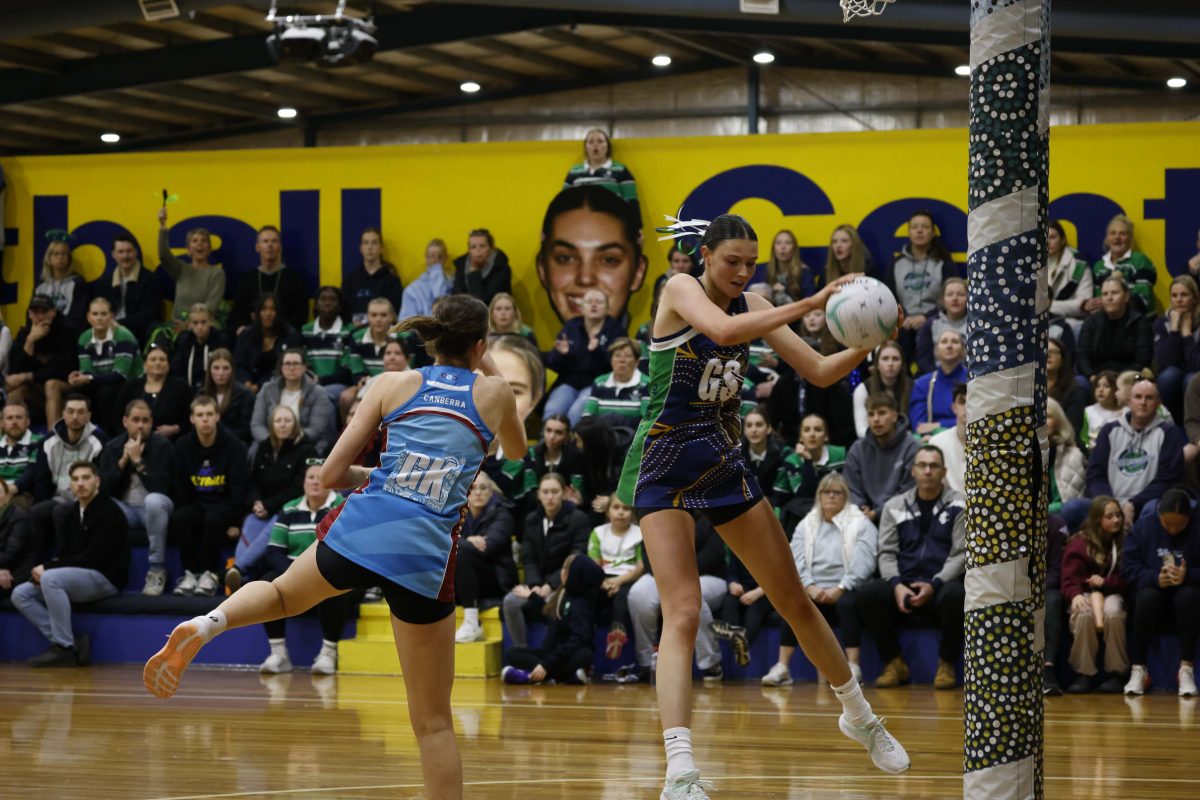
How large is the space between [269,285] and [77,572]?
447 cm

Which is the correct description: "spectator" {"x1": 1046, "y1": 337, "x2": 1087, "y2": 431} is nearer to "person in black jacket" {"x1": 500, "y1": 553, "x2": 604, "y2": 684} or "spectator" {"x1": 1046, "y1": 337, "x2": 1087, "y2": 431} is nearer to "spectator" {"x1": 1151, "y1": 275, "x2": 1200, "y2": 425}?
"spectator" {"x1": 1151, "y1": 275, "x2": 1200, "y2": 425}

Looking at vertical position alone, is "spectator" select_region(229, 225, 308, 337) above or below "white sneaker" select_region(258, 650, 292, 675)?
above

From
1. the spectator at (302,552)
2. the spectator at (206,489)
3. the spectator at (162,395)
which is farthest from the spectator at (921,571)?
the spectator at (162,395)

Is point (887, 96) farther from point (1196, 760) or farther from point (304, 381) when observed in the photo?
point (1196, 760)

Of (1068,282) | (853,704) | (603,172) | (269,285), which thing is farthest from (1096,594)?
(269,285)

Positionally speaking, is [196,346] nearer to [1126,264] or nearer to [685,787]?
[1126,264]

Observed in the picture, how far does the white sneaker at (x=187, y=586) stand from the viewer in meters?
12.4

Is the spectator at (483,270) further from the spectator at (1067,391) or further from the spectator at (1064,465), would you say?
the spectator at (1064,465)

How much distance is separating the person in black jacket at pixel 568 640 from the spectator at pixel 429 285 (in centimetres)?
484

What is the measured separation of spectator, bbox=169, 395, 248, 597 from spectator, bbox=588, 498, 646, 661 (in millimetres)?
3287

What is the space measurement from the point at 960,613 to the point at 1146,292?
15.1 ft

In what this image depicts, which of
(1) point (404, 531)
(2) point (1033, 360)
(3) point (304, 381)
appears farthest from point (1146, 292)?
(1) point (404, 531)

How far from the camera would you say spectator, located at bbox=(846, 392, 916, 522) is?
11430 mm

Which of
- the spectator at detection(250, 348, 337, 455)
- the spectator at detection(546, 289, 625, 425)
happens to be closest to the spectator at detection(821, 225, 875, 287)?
the spectator at detection(546, 289, 625, 425)
